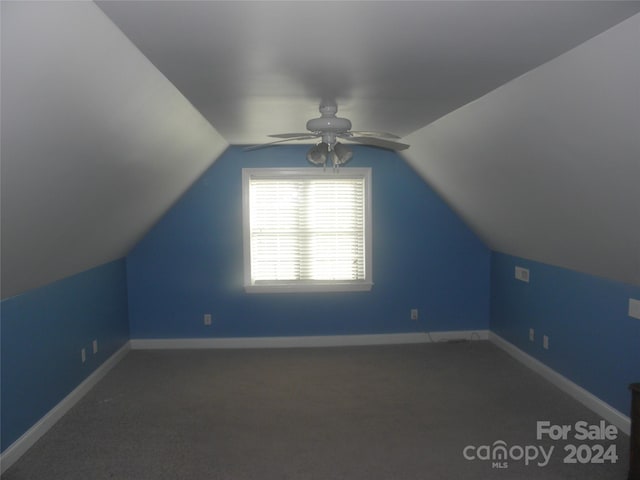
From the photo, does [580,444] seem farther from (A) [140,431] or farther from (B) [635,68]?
(A) [140,431]

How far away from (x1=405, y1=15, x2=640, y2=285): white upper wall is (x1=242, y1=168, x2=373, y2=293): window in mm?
1036

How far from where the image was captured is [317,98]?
282 cm

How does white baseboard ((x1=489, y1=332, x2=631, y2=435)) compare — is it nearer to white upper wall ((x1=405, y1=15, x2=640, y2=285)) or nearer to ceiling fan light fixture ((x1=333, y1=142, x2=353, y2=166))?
white upper wall ((x1=405, y1=15, x2=640, y2=285))

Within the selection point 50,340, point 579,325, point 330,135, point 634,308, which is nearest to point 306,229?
point 330,135

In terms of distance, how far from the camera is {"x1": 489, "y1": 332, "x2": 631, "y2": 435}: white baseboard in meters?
3.20

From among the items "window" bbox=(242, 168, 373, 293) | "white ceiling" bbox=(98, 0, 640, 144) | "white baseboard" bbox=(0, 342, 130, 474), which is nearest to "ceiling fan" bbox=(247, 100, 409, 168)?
"white ceiling" bbox=(98, 0, 640, 144)

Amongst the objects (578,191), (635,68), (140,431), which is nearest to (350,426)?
(140,431)

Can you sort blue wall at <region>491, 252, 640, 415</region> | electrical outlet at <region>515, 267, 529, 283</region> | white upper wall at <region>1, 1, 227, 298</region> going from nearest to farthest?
1. white upper wall at <region>1, 1, 227, 298</region>
2. blue wall at <region>491, 252, 640, 415</region>
3. electrical outlet at <region>515, 267, 529, 283</region>

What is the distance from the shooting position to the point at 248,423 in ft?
11.1

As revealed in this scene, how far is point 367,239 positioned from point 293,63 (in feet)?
10.3

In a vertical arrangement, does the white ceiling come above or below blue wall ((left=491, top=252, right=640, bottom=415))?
above

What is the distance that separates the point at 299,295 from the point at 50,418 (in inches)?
101

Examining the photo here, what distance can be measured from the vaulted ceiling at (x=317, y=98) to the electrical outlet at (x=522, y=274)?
737 mm

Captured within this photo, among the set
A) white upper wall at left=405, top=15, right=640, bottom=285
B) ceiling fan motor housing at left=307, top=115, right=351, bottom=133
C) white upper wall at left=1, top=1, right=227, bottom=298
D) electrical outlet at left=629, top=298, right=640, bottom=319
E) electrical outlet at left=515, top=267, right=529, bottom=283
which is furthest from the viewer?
electrical outlet at left=515, top=267, right=529, bottom=283
